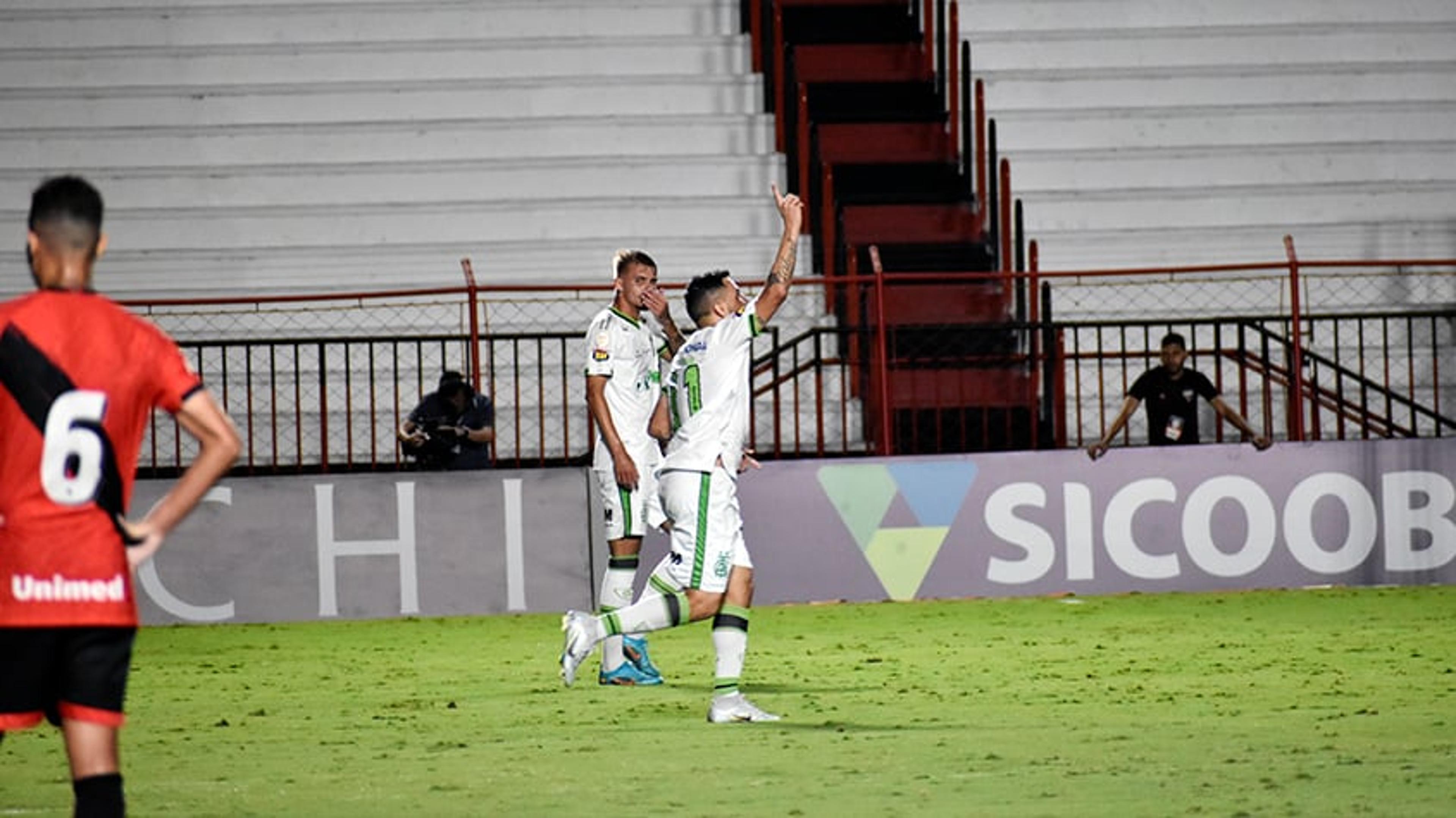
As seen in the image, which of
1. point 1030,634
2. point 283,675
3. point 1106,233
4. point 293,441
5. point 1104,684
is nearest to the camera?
point 1104,684

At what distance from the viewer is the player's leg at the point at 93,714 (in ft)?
17.2

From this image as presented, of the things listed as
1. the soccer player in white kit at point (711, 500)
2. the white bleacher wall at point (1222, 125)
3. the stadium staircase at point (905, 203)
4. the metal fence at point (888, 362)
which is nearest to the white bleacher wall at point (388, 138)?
the stadium staircase at point (905, 203)

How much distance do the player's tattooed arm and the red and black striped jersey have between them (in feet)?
13.2

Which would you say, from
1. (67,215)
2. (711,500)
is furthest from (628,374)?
(67,215)

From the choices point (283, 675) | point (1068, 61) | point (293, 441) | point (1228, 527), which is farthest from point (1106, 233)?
point (283, 675)

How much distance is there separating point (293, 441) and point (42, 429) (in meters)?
13.1

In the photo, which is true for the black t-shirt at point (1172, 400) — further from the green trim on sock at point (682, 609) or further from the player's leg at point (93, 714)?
the player's leg at point (93, 714)

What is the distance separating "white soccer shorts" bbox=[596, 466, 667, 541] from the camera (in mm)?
11195

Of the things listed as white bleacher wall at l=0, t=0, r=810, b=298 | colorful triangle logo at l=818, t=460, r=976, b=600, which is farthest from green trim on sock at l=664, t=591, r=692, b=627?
white bleacher wall at l=0, t=0, r=810, b=298

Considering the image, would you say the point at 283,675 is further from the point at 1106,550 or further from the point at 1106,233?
the point at 1106,233

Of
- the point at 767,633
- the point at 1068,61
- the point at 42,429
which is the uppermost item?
the point at 1068,61

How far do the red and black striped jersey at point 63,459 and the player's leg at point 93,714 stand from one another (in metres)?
0.07

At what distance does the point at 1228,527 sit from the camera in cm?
1642

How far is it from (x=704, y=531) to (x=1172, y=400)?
26.4 ft
